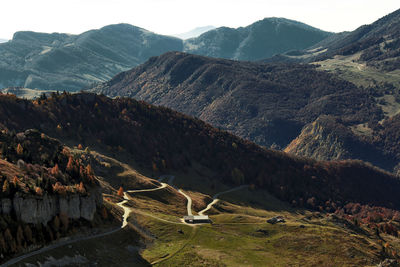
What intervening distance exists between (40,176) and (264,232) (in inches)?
3497

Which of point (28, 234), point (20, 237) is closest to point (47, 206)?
point (28, 234)

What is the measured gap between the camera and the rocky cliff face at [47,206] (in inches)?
4481

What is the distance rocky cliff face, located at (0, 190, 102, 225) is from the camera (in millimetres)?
113812

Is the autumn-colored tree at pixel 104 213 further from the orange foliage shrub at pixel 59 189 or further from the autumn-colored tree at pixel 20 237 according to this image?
the autumn-colored tree at pixel 20 237

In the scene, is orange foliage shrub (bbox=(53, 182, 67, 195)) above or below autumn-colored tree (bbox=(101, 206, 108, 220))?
above

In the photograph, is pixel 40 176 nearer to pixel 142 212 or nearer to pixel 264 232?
pixel 142 212

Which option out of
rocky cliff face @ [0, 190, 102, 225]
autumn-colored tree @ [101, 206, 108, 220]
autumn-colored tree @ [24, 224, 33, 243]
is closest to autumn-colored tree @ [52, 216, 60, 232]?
rocky cliff face @ [0, 190, 102, 225]

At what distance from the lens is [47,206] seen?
121m

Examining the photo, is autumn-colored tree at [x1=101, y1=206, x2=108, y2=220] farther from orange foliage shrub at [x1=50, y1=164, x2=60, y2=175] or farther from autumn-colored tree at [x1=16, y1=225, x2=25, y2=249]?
autumn-colored tree at [x1=16, y1=225, x2=25, y2=249]

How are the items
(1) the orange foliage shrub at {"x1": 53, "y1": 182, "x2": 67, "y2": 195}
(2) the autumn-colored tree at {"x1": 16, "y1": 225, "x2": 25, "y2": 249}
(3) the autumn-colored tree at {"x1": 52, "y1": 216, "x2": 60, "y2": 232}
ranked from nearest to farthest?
(2) the autumn-colored tree at {"x1": 16, "y1": 225, "x2": 25, "y2": 249}, (3) the autumn-colored tree at {"x1": 52, "y1": 216, "x2": 60, "y2": 232}, (1) the orange foliage shrub at {"x1": 53, "y1": 182, "x2": 67, "y2": 195}

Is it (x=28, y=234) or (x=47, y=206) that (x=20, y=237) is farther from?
(x=47, y=206)

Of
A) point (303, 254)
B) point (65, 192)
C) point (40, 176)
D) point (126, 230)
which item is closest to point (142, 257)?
point (126, 230)

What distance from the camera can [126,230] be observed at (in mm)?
142000

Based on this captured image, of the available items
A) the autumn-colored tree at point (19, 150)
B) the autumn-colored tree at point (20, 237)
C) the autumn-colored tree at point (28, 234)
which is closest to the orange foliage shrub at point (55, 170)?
the autumn-colored tree at point (19, 150)
